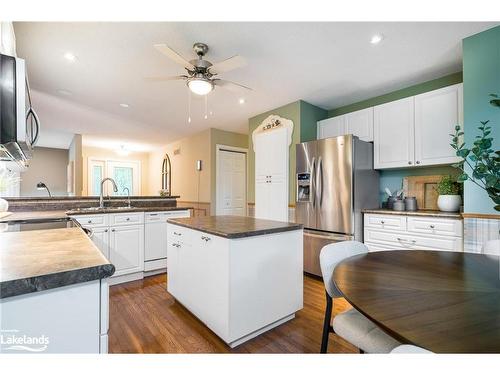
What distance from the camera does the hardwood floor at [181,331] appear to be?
1664 millimetres

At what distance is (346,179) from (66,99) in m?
4.10

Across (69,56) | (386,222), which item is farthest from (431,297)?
(69,56)

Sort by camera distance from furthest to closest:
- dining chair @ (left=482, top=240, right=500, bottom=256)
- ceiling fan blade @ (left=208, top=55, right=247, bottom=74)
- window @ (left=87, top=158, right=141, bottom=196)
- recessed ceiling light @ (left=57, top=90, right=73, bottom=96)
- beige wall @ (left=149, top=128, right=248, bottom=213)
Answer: window @ (left=87, top=158, right=141, bottom=196) < beige wall @ (left=149, top=128, right=248, bottom=213) < recessed ceiling light @ (left=57, top=90, right=73, bottom=96) < ceiling fan blade @ (left=208, top=55, right=247, bottom=74) < dining chair @ (left=482, top=240, right=500, bottom=256)

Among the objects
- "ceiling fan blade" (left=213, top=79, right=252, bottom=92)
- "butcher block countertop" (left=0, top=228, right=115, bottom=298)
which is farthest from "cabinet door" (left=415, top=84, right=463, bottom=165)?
"butcher block countertop" (left=0, top=228, right=115, bottom=298)

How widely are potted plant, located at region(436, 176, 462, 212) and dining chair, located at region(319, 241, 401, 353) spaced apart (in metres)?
1.67

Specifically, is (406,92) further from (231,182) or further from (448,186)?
(231,182)

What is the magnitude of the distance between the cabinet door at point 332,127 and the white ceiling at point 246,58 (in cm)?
31

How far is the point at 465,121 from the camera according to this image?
2.08 metres

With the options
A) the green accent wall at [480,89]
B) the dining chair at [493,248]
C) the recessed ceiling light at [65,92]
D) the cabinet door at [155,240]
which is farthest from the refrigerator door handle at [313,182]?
the recessed ceiling light at [65,92]

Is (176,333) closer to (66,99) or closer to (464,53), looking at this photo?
(464,53)

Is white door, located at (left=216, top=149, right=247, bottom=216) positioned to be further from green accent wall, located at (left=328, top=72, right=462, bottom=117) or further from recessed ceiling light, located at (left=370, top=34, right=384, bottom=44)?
recessed ceiling light, located at (left=370, top=34, right=384, bottom=44)

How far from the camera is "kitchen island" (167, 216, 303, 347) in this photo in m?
1.64

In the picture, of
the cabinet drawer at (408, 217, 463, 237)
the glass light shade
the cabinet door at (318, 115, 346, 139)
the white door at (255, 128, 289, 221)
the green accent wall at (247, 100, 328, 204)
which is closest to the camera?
the glass light shade
